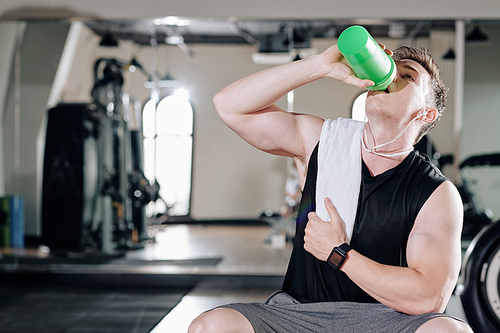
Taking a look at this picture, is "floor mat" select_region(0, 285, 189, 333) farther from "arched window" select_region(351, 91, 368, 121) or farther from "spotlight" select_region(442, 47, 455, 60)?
"spotlight" select_region(442, 47, 455, 60)

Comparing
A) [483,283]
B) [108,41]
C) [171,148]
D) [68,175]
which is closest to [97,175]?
[68,175]

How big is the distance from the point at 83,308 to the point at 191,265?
95 centimetres

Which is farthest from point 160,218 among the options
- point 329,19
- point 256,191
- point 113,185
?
point 329,19

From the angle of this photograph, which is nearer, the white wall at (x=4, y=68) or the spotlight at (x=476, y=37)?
the spotlight at (x=476, y=37)

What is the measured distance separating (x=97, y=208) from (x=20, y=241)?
66cm

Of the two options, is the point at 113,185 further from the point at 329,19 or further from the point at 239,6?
the point at 329,19

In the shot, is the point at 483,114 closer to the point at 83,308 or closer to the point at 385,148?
the point at 385,148

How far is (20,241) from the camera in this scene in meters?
3.70

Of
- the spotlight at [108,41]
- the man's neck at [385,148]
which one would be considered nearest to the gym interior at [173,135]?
the spotlight at [108,41]

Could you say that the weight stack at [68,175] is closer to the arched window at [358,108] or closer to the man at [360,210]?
the arched window at [358,108]

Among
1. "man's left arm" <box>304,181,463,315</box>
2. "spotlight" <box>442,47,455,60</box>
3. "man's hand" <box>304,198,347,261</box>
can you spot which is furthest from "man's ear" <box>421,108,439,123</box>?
"spotlight" <box>442,47,455,60</box>

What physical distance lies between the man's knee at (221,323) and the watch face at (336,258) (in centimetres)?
27

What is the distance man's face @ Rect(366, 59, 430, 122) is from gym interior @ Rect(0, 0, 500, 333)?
221 cm

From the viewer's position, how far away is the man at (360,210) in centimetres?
108
